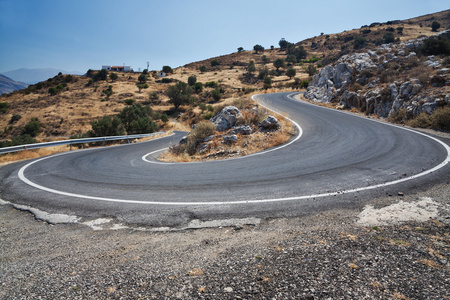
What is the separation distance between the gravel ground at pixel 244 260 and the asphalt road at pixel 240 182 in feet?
2.16

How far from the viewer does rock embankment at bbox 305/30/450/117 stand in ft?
48.6

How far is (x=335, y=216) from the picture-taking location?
4.45 metres

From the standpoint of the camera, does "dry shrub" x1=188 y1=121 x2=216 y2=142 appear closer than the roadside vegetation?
Yes

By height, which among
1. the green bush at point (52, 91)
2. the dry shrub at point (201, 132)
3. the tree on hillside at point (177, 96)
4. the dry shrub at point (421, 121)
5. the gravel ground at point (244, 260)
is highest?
the green bush at point (52, 91)

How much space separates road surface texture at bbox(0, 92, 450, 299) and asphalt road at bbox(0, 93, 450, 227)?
58 mm

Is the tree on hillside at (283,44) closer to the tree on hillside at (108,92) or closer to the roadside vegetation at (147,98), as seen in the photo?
the roadside vegetation at (147,98)

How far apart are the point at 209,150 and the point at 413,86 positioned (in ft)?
49.8

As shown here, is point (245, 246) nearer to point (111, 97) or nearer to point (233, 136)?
point (233, 136)

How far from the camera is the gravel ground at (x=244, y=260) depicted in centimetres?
272

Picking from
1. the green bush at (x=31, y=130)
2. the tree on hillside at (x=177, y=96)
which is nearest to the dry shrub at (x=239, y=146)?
the green bush at (x=31, y=130)

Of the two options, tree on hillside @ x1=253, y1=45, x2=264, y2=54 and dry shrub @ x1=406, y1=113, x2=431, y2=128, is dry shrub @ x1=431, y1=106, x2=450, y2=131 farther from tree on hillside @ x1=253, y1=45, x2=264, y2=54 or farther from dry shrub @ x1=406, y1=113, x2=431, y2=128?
tree on hillside @ x1=253, y1=45, x2=264, y2=54

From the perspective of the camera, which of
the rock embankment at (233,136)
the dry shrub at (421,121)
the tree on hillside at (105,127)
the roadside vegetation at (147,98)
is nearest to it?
the rock embankment at (233,136)

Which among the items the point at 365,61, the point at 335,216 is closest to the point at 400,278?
the point at 335,216

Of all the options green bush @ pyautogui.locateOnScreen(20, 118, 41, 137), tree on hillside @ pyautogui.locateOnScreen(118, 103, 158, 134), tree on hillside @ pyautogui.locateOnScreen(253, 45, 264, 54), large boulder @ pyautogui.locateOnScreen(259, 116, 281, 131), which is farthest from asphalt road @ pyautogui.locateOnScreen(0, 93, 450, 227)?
tree on hillside @ pyautogui.locateOnScreen(253, 45, 264, 54)
